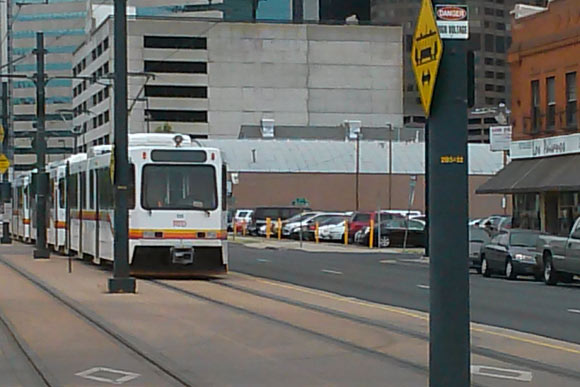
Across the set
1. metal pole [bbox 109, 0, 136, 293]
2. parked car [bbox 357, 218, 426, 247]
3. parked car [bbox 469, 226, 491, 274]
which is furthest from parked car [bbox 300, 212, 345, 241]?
metal pole [bbox 109, 0, 136, 293]

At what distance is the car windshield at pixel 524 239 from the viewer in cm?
3045

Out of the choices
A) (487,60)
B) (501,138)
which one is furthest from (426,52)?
(487,60)

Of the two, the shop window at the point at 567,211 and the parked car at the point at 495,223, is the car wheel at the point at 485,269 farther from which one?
the parked car at the point at 495,223

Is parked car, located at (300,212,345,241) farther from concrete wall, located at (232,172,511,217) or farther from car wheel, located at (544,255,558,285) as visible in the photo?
car wheel, located at (544,255,558,285)

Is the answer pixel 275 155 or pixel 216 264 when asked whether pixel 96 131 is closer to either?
pixel 275 155

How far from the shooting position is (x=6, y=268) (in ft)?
99.3

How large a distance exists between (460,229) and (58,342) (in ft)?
27.7

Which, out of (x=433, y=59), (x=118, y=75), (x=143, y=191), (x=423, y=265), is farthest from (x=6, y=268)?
(x=433, y=59)

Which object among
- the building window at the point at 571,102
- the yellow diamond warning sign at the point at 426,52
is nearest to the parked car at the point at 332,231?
the building window at the point at 571,102

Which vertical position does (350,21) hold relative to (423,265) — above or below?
above

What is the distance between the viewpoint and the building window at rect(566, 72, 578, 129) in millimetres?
40844

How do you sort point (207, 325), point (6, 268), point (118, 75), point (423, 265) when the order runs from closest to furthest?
1. point (207, 325)
2. point (118, 75)
3. point (6, 268)
4. point (423, 265)

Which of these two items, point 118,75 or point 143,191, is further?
point 143,191

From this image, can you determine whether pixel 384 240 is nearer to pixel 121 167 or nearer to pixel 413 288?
pixel 413 288
